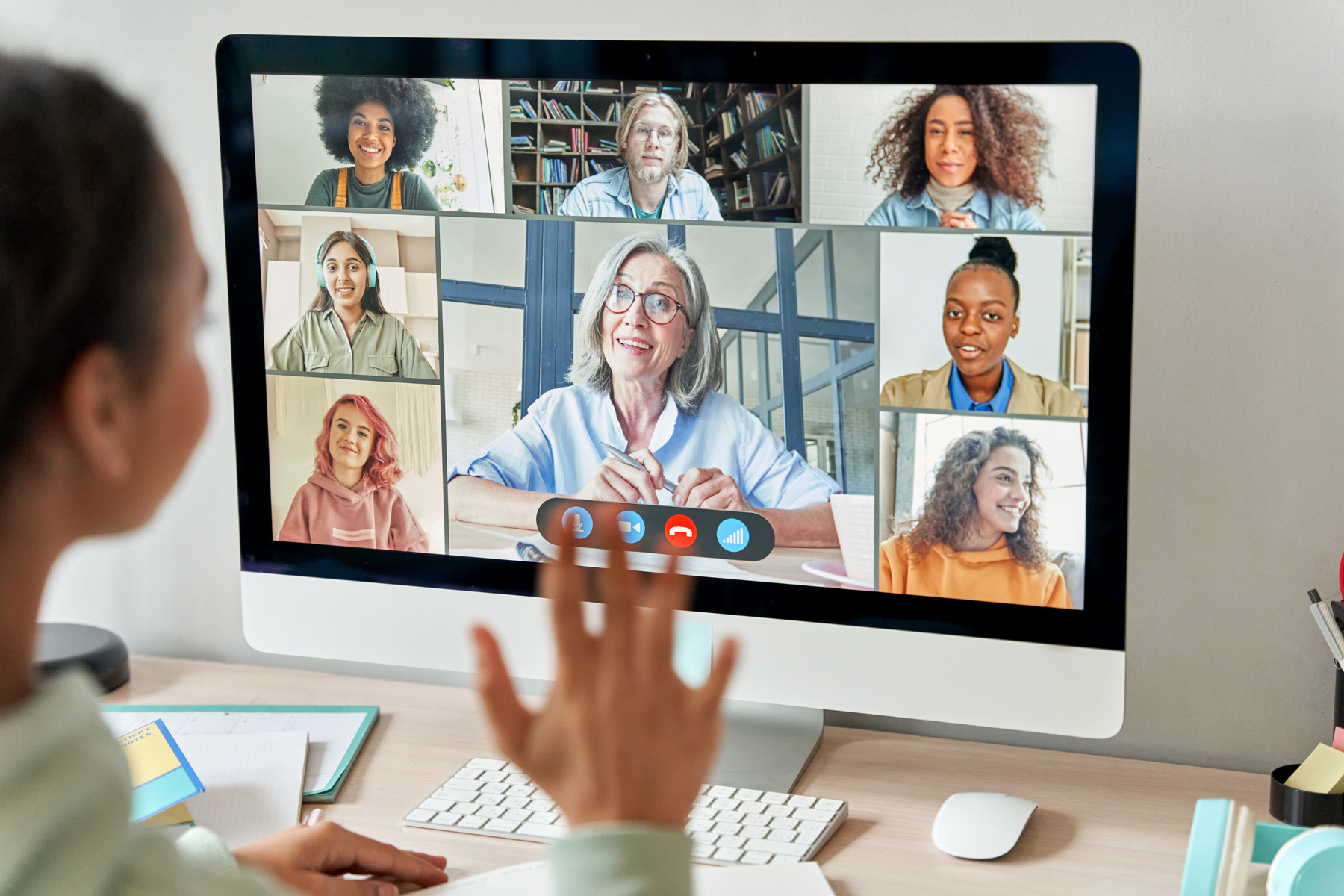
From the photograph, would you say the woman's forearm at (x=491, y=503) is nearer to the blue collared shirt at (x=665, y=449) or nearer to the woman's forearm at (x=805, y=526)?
the blue collared shirt at (x=665, y=449)

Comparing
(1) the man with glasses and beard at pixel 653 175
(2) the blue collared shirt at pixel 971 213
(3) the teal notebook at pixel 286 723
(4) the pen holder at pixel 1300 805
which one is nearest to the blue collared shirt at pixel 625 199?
(1) the man with glasses and beard at pixel 653 175

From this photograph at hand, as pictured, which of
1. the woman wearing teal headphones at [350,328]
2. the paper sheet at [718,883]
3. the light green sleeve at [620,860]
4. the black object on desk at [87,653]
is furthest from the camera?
the black object on desk at [87,653]

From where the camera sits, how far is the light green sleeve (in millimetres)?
458

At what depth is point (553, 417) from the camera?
3.06 feet

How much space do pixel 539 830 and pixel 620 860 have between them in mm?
422

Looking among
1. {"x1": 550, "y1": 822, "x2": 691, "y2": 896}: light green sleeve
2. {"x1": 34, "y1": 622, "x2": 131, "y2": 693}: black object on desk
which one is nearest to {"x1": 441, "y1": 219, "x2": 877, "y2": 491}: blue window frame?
{"x1": 550, "y1": 822, "x2": 691, "y2": 896}: light green sleeve

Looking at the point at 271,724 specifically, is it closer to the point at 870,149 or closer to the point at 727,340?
the point at 727,340

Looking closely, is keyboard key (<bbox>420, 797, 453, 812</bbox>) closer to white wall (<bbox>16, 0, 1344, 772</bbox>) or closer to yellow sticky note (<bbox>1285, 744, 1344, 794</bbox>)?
white wall (<bbox>16, 0, 1344, 772</bbox>)

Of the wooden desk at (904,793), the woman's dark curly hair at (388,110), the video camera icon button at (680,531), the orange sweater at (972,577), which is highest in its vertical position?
the woman's dark curly hair at (388,110)

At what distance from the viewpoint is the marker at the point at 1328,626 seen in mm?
903

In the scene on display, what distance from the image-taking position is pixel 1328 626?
91 cm

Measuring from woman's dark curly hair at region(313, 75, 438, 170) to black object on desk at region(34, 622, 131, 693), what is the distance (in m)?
0.60

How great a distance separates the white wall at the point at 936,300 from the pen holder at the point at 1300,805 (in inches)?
14.6

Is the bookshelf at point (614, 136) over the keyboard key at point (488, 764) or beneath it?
over
